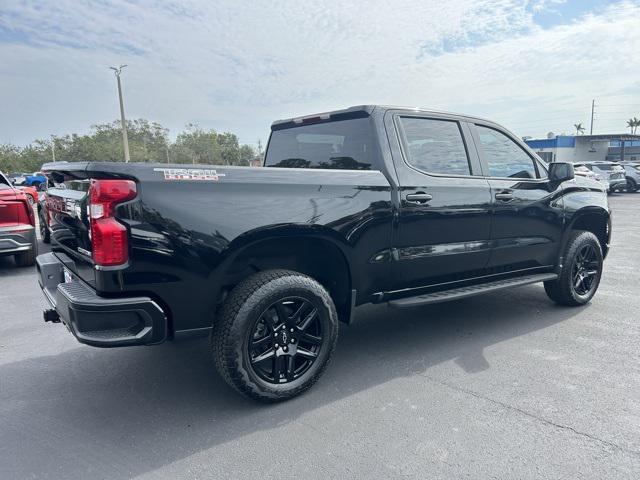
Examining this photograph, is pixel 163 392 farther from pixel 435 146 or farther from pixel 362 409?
pixel 435 146

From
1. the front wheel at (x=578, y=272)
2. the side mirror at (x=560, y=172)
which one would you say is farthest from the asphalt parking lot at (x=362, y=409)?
the side mirror at (x=560, y=172)

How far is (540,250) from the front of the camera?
4.42 metres

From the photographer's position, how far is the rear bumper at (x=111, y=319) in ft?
7.94

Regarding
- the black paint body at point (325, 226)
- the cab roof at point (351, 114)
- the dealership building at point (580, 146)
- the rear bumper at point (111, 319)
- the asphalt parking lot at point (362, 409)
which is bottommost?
the asphalt parking lot at point (362, 409)

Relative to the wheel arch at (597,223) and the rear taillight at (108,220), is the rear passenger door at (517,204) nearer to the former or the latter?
the wheel arch at (597,223)

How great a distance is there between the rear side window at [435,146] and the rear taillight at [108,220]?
2.08 m

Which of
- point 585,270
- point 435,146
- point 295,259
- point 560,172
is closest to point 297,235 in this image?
point 295,259

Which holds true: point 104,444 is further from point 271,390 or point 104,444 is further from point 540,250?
point 540,250

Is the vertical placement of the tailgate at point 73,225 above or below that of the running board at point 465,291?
above

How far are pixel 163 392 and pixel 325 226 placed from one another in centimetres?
159

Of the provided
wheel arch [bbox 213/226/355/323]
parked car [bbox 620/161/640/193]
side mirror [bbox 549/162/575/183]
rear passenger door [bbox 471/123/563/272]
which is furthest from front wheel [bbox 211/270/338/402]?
parked car [bbox 620/161/640/193]

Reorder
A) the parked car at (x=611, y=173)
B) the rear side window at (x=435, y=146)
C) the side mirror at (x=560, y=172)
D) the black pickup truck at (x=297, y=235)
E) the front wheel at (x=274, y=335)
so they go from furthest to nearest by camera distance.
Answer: the parked car at (x=611, y=173)
the side mirror at (x=560, y=172)
the rear side window at (x=435, y=146)
the front wheel at (x=274, y=335)
the black pickup truck at (x=297, y=235)

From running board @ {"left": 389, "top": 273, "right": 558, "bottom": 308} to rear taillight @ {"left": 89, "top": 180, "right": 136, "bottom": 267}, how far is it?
198 cm

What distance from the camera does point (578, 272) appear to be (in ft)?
15.8
